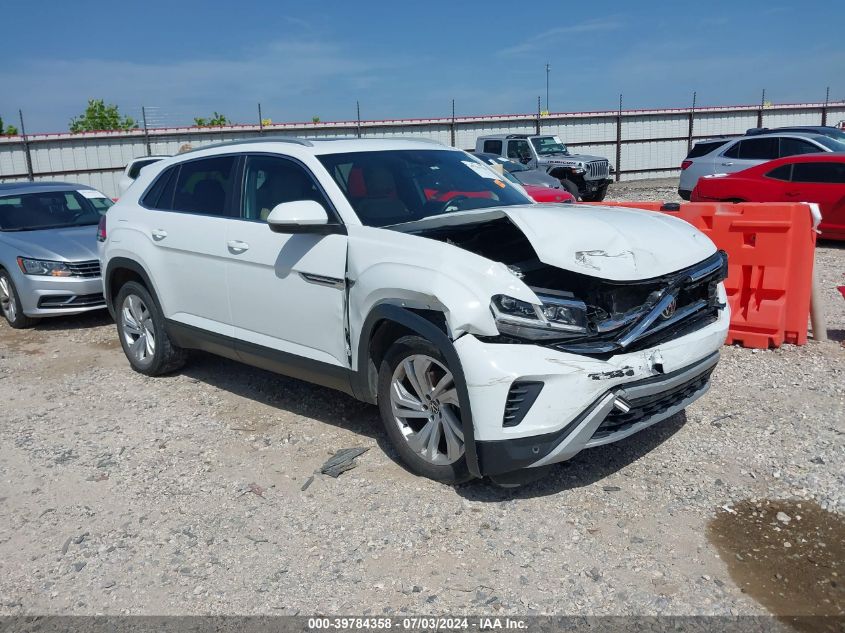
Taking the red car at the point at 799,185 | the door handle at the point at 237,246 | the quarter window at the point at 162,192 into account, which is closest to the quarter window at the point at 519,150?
the red car at the point at 799,185

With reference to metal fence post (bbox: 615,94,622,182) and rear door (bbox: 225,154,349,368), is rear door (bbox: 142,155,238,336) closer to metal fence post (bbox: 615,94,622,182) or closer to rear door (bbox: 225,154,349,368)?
rear door (bbox: 225,154,349,368)

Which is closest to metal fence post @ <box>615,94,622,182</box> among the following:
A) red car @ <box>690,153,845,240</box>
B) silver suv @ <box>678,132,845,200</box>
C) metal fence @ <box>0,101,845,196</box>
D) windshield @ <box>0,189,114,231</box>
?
metal fence @ <box>0,101,845,196</box>

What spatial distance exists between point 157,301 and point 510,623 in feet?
13.2

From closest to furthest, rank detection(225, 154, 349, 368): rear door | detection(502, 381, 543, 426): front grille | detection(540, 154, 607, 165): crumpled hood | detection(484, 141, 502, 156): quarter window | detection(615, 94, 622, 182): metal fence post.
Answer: detection(502, 381, 543, 426): front grille
detection(225, 154, 349, 368): rear door
detection(540, 154, 607, 165): crumpled hood
detection(484, 141, 502, 156): quarter window
detection(615, 94, 622, 182): metal fence post

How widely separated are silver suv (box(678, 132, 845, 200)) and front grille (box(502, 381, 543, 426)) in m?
13.2

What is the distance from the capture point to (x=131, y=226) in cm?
609

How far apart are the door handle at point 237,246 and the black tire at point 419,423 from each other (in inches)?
55.4

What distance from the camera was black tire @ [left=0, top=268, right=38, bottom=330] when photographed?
8492 millimetres

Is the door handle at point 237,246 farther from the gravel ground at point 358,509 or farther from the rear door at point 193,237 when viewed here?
the gravel ground at point 358,509

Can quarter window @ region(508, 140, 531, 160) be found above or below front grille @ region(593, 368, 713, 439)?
above

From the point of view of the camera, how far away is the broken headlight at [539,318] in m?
3.52

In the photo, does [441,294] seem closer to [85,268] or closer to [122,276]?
[122,276]

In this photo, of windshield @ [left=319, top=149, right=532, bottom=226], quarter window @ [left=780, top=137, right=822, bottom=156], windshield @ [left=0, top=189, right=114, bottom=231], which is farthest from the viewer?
quarter window @ [left=780, top=137, right=822, bottom=156]

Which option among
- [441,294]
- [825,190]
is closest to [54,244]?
[441,294]
